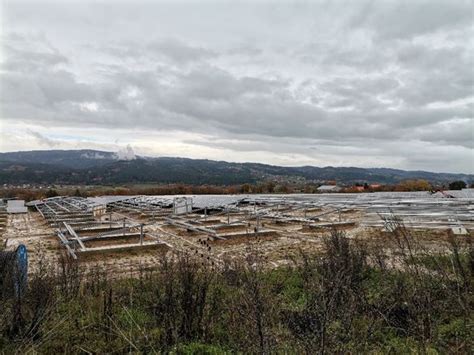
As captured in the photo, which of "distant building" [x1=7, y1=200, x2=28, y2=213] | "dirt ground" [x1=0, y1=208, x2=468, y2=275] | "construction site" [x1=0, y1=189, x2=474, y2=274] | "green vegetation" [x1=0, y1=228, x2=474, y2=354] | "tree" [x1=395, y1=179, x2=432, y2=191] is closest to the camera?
"green vegetation" [x1=0, y1=228, x2=474, y2=354]

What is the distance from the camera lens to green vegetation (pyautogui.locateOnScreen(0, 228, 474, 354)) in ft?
14.7

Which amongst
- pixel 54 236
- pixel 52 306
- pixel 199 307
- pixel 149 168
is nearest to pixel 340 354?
pixel 199 307

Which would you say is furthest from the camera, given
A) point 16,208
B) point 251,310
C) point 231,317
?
point 16,208

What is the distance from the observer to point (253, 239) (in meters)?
17.7

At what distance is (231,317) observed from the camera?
5504mm

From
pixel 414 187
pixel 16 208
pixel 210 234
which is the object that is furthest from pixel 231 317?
pixel 414 187

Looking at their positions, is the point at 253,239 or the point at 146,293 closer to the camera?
the point at 146,293

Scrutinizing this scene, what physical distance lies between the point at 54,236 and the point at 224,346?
18.3m

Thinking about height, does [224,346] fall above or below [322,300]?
below

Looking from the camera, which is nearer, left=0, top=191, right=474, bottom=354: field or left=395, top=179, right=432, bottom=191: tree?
left=0, top=191, right=474, bottom=354: field

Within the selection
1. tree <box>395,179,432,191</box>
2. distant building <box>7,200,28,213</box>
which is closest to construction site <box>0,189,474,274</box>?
distant building <box>7,200,28,213</box>

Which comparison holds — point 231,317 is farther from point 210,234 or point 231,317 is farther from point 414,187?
point 414,187

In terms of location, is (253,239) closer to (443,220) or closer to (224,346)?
(443,220)

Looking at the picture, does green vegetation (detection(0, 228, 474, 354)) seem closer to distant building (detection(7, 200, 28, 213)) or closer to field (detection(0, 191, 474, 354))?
field (detection(0, 191, 474, 354))
